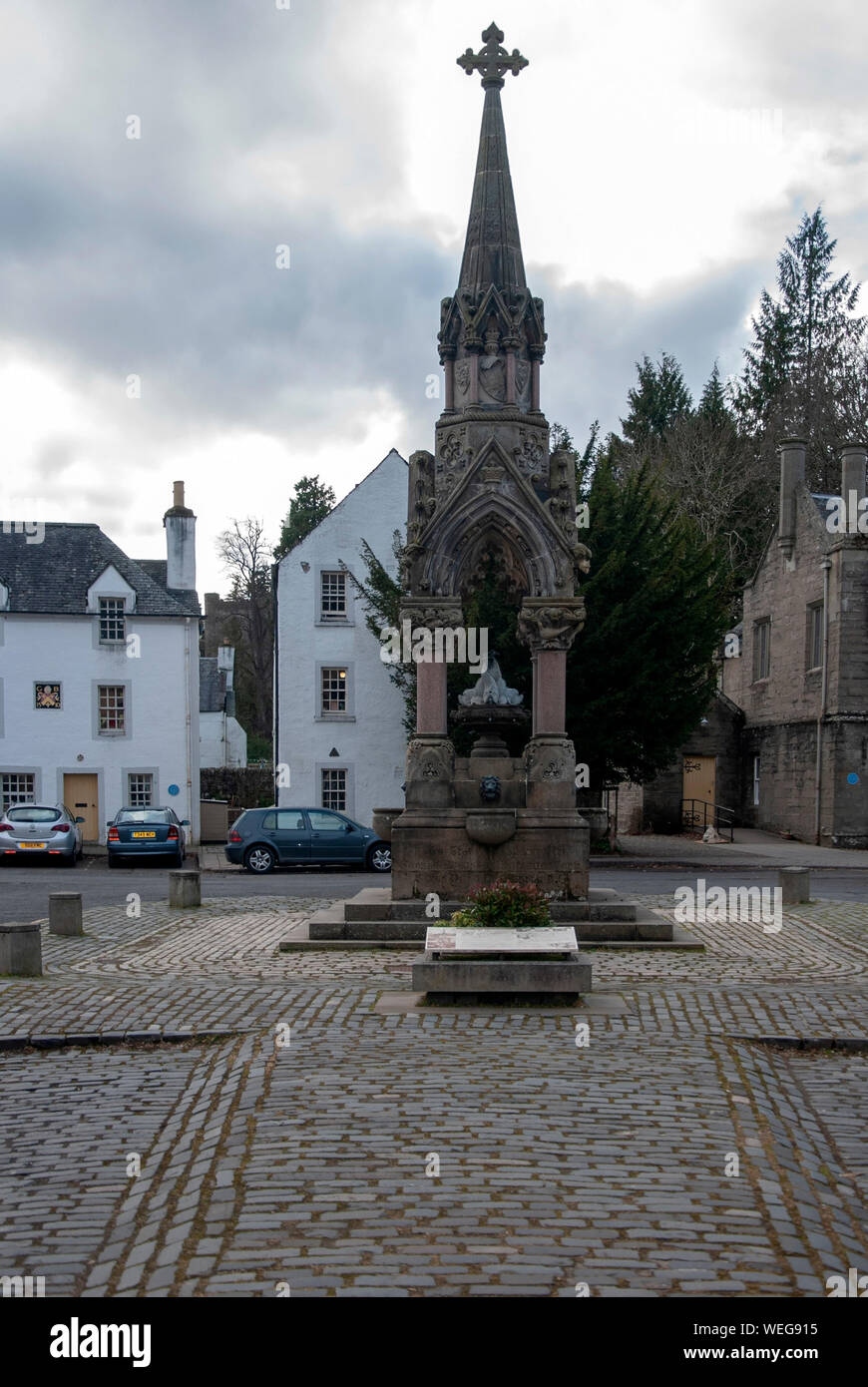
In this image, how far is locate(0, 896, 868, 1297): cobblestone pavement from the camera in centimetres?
467

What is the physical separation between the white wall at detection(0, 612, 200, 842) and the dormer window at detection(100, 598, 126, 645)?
220 mm

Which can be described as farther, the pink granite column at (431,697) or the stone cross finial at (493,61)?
the stone cross finial at (493,61)

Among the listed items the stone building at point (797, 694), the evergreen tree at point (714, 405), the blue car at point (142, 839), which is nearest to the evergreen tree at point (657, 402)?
the evergreen tree at point (714, 405)

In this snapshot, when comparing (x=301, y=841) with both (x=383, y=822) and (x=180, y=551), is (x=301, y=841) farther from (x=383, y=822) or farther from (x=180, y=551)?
(x=180, y=551)

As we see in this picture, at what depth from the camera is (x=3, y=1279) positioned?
467 cm

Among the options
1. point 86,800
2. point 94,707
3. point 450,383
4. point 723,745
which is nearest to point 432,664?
point 450,383

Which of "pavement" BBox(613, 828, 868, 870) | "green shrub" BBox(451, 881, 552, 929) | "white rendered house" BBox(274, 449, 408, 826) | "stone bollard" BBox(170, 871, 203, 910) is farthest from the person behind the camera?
"white rendered house" BBox(274, 449, 408, 826)

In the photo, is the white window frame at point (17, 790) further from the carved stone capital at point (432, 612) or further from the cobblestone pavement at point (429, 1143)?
the cobblestone pavement at point (429, 1143)

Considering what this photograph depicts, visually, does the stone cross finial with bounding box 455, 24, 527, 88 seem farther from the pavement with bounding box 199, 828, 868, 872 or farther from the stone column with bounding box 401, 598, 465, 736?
the pavement with bounding box 199, 828, 868, 872

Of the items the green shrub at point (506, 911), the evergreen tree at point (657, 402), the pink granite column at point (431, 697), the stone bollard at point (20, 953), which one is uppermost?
the evergreen tree at point (657, 402)

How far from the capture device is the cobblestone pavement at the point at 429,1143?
4.67 metres

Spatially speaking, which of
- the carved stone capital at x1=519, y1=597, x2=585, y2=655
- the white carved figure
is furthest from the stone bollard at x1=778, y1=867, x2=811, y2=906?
the carved stone capital at x1=519, y1=597, x2=585, y2=655

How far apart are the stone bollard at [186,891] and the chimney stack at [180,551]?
2126cm
